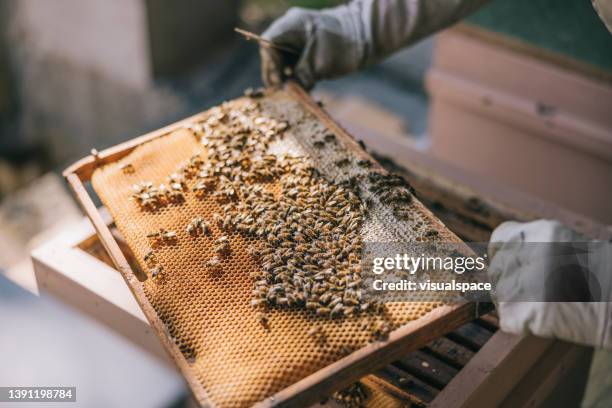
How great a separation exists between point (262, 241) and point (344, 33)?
3.85ft

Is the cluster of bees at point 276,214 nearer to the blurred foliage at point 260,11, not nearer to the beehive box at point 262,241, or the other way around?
the beehive box at point 262,241

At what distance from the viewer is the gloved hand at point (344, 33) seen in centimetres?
295

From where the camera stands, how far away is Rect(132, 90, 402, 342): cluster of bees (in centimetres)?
205

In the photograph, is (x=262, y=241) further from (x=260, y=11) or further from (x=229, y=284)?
(x=260, y=11)

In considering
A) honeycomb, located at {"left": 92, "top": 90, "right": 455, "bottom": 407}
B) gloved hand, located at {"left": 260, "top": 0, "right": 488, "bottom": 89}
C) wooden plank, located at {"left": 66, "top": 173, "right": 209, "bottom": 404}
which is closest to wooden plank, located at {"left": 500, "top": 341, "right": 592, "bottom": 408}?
honeycomb, located at {"left": 92, "top": 90, "right": 455, "bottom": 407}

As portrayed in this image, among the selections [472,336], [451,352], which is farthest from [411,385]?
[472,336]

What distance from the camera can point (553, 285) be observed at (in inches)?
78.8

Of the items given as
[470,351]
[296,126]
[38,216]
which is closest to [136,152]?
[296,126]

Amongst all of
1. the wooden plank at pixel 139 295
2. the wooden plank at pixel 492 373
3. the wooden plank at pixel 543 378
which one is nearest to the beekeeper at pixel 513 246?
the wooden plank at pixel 492 373

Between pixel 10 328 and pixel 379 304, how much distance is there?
1004mm

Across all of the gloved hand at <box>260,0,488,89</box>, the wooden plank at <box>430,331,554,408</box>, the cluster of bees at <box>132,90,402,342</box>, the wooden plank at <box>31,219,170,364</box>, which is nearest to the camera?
the cluster of bees at <box>132,90,402,342</box>

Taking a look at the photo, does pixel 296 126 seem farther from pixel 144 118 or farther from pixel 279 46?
pixel 144 118

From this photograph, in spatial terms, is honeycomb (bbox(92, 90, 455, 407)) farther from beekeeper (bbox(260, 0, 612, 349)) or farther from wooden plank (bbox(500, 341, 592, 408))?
wooden plank (bbox(500, 341, 592, 408))

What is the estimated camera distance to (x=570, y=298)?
204 cm
